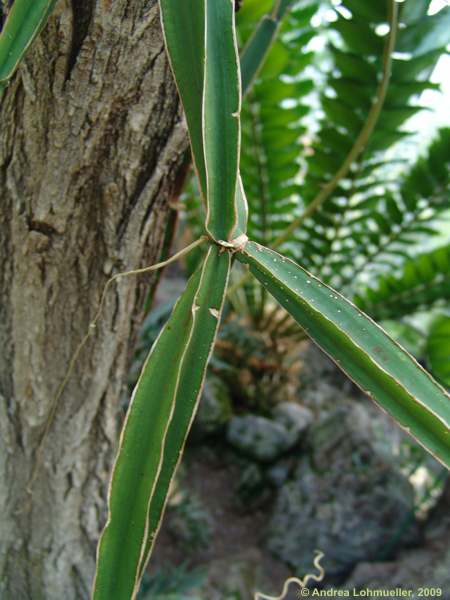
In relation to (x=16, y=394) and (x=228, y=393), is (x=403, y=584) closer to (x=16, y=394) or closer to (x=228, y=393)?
(x=228, y=393)

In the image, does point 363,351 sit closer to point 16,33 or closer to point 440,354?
point 16,33

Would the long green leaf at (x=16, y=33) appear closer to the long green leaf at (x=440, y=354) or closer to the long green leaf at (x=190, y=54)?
the long green leaf at (x=190, y=54)

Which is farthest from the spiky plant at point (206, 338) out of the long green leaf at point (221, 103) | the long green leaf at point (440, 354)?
the long green leaf at point (440, 354)

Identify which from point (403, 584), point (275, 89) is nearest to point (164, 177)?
point (275, 89)

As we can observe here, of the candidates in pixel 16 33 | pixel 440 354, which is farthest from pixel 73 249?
pixel 440 354

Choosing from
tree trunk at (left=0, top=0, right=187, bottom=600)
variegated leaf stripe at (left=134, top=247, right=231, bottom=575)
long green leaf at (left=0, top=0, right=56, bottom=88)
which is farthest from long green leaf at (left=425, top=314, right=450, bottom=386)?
long green leaf at (left=0, top=0, right=56, bottom=88)
